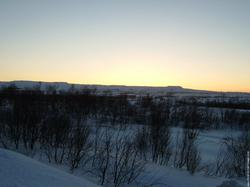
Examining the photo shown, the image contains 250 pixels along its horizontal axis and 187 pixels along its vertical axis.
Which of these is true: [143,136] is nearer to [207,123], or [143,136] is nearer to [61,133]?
[61,133]

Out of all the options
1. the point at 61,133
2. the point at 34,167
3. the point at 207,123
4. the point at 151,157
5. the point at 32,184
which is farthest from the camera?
the point at 207,123

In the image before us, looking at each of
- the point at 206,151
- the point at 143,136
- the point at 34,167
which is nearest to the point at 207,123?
the point at 206,151

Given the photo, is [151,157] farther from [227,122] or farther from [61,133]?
[227,122]

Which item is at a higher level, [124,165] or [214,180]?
[124,165]

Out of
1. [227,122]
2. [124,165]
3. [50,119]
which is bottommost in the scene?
[227,122]

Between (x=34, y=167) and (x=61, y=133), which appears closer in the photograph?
(x=34, y=167)

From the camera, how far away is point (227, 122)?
105 ft

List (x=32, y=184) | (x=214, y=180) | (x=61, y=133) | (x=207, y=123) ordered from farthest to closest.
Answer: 1. (x=207, y=123)
2. (x=61, y=133)
3. (x=214, y=180)
4. (x=32, y=184)

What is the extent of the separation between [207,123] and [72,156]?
25487mm

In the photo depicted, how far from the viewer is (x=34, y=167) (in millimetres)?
4082

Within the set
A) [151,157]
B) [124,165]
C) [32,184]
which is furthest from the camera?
[151,157]

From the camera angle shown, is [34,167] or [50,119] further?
[50,119]

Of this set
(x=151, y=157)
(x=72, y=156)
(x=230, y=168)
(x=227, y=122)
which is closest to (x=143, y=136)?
(x=151, y=157)

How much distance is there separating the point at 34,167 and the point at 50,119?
814 cm
